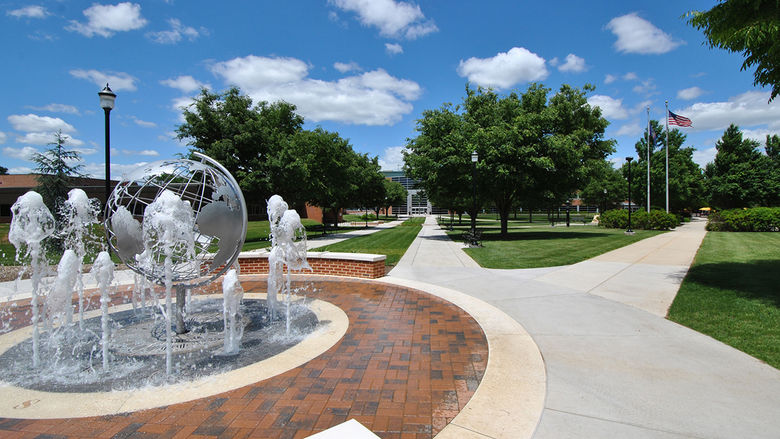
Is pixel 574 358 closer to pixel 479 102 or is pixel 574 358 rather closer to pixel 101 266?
pixel 101 266

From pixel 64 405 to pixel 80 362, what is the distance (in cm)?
135

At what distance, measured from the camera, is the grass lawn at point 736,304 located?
17.9 feet

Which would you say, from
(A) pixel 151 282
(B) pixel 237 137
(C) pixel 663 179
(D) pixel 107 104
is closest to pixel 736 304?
(A) pixel 151 282

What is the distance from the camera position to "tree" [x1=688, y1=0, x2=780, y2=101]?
24.0 ft

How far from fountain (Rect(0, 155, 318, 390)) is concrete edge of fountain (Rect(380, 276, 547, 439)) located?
2919 millimetres

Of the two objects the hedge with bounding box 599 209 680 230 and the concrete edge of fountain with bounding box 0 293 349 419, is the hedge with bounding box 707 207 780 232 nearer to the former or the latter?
the hedge with bounding box 599 209 680 230

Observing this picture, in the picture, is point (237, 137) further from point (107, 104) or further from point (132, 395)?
point (132, 395)

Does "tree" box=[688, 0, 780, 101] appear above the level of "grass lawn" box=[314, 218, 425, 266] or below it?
above

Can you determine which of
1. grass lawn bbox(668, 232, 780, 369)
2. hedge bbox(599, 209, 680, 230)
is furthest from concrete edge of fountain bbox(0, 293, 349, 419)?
hedge bbox(599, 209, 680, 230)

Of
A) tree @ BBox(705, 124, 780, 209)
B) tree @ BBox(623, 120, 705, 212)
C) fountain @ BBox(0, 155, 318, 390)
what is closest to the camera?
fountain @ BBox(0, 155, 318, 390)

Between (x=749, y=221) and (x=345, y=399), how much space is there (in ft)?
122

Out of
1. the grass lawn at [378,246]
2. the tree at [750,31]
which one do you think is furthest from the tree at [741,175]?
the tree at [750,31]

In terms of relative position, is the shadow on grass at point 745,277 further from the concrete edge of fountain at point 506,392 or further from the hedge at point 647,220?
the hedge at point 647,220

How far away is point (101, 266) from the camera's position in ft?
17.1
